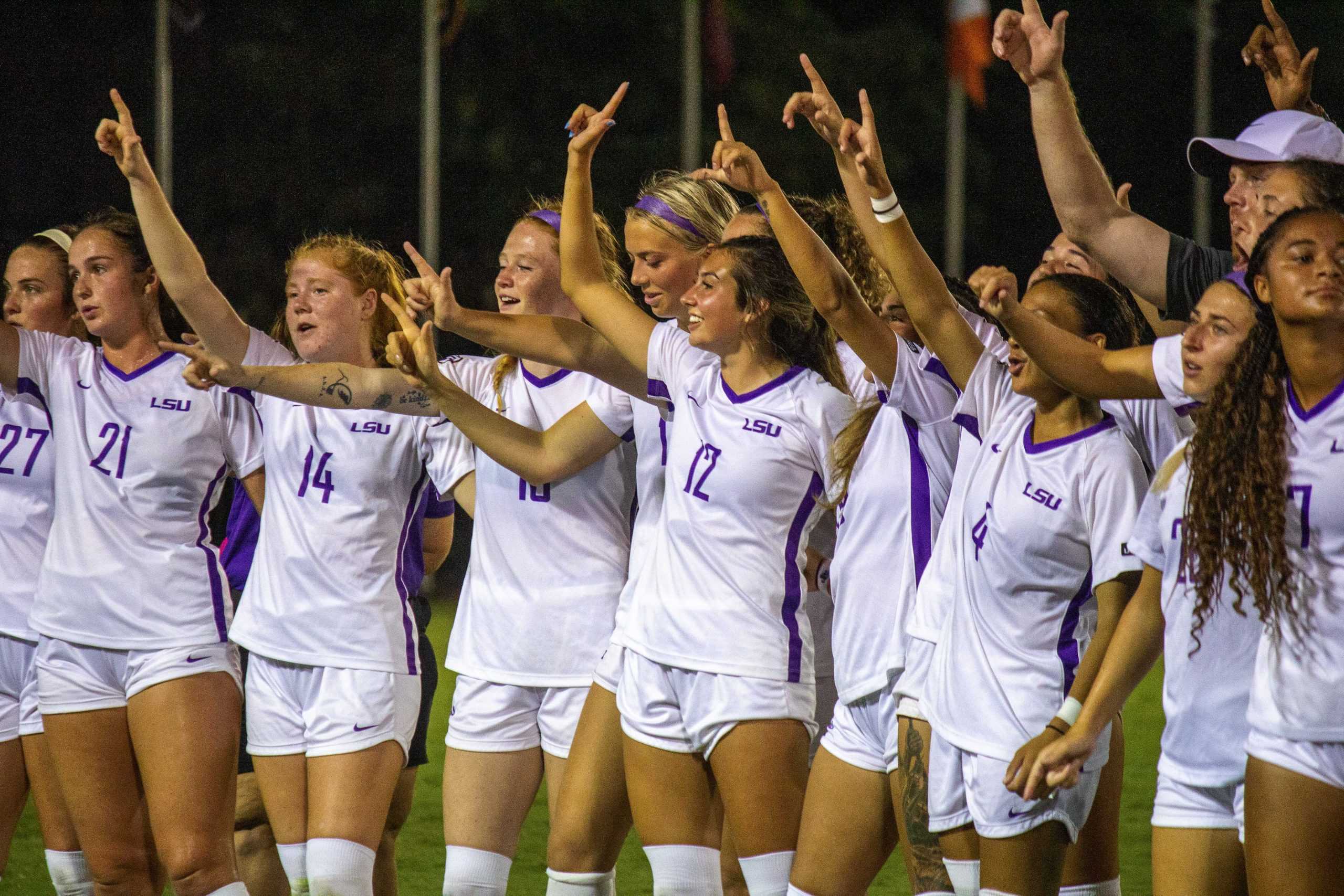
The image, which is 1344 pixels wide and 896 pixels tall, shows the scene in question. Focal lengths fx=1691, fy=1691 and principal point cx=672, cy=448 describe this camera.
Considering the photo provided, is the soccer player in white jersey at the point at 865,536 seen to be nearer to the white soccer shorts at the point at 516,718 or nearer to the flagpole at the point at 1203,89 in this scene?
the white soccer shorts at the point at 516,718

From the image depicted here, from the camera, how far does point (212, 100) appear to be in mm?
19391

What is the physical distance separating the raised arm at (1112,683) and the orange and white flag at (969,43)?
14.1 m

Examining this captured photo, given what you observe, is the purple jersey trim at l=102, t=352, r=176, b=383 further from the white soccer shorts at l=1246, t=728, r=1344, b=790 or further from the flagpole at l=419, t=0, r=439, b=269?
the flagpole at l=419, t=0, r=439, b=269

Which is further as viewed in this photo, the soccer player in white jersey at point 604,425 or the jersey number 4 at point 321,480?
the jersey number 4 at point 321,480

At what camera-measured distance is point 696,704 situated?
Answer: 394 centimetres

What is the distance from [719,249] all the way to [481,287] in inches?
558

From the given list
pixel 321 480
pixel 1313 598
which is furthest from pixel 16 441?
pixel 1313 598

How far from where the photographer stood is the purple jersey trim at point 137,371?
454 cm

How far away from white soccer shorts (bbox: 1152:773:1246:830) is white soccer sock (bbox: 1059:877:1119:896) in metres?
0.65

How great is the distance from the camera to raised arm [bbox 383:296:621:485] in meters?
4.16

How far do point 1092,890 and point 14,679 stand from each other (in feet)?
9.88

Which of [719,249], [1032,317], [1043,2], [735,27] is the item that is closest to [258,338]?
[719,249]

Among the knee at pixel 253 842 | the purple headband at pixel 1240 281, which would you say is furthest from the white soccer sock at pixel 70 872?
the purple headband at pixel 1240 281

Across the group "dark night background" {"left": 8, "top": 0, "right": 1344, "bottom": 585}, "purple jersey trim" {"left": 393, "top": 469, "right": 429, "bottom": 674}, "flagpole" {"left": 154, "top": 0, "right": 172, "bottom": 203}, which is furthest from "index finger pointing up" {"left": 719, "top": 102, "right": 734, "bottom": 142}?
"dark night background" {"left": 8, "top": 0, "right": 1344, "bottom": 585}
